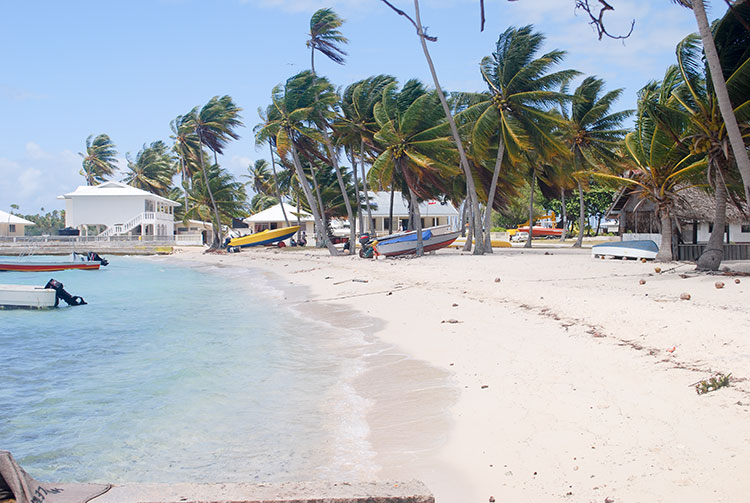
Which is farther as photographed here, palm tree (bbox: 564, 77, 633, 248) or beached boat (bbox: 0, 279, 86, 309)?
palm tree (bbox: 564, 77, 633, 248)

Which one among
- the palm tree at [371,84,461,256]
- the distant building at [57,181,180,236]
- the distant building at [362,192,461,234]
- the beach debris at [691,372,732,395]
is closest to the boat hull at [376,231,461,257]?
the palm tree at [371,84,461,256]

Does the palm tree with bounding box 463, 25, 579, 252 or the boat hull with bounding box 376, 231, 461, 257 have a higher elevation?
the palm tree with bounding box 463, 25, 579, 252

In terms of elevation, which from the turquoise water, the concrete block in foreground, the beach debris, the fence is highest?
the fence

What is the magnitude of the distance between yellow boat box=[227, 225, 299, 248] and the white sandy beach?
31.2 meters

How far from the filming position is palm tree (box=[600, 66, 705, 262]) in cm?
1527

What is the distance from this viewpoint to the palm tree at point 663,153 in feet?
50.1

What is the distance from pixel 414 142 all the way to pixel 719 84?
52.1ft

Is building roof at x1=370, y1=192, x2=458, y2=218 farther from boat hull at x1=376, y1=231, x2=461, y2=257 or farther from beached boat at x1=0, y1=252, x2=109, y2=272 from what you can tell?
beached boat at x1=0, y1=252, x2=109, y2=272

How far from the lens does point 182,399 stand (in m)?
7.09

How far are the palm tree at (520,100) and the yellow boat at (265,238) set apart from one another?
21774mm

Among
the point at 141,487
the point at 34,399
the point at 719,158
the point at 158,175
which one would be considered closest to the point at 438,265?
the point at 719,158

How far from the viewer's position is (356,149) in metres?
35.3

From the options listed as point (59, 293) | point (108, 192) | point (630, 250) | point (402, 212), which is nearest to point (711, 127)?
point (630, 250)

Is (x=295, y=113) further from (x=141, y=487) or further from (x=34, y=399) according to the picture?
(x=141, y=487)
